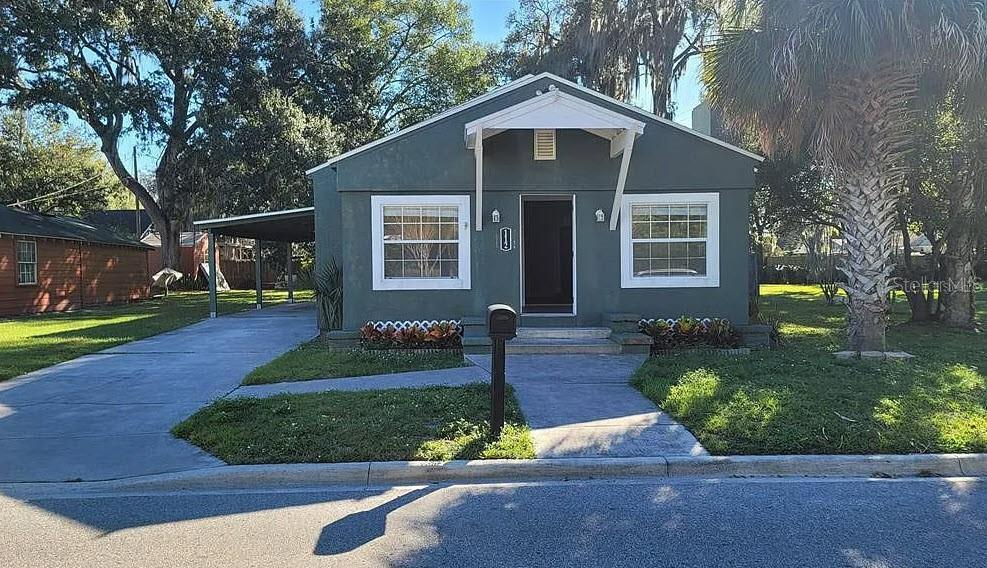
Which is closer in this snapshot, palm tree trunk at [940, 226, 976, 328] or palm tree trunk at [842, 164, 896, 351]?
palm tree trunk at [842, 164, 896, 351]

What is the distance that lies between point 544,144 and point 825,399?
633cm

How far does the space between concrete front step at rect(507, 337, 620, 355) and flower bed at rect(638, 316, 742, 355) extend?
0.79 metres

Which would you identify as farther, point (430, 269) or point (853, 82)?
point (430, 269)

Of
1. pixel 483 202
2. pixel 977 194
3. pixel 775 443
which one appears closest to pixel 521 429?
pixel 775 443

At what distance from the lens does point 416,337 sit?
1095 cm

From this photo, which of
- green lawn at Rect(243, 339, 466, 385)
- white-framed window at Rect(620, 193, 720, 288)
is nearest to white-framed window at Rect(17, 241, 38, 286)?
green lawn at Rect(243, 339, 466, 385)

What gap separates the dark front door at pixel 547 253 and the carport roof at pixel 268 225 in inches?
185

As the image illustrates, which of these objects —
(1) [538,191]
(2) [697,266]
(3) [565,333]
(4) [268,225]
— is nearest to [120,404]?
(3) [565,333]

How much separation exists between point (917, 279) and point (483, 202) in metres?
10.8

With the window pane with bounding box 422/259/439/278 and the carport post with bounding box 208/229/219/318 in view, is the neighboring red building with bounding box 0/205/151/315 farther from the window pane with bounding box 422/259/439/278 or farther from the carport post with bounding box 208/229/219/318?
the window pane with bounding box 422/259/439/278

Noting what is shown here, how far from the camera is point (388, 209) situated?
38.4 ft

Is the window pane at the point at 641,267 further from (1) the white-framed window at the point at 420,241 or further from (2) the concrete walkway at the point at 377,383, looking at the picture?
(2) the concrete walkway at the point at 377,383

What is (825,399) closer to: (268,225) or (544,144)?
(544,144)

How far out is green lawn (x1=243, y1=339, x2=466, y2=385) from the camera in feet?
30.0
